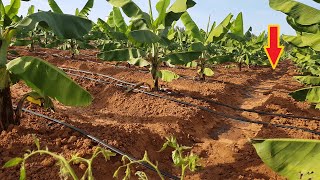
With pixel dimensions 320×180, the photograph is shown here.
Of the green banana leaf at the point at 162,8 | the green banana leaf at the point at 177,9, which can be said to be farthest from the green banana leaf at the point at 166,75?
the green banana leaf at the point at 162,8

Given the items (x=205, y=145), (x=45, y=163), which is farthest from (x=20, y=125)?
(x=205, y=145)

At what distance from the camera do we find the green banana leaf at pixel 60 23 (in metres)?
4.09

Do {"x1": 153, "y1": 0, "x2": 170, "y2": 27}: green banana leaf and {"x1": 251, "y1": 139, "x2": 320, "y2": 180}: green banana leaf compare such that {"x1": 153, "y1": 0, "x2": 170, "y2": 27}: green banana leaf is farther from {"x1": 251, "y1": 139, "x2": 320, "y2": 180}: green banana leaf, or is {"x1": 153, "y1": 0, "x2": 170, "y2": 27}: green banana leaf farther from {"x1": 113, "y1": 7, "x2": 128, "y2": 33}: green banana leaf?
{"x1": 251, "y1": 139, "x2": 320, "y2": 180}: green banana leaf

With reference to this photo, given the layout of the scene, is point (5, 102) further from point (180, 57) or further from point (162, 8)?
point (180, 57)

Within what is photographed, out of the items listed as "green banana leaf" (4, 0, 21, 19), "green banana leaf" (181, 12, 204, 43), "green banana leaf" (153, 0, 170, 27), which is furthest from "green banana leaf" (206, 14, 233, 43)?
"green banana leaf" (4, 0, 21, 19)

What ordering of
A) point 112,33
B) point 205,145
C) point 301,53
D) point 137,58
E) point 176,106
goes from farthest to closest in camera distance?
1. point 301,53
2. point 112,33
3. point 137,58
4. point 176,106
5. point 205,145

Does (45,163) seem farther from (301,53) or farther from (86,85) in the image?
(301,53)

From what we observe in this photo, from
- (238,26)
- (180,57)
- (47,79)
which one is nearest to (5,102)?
(47,79)

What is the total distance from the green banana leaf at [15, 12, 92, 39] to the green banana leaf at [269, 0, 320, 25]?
2655 mm

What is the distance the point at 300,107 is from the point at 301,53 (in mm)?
7437

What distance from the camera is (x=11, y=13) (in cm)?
530

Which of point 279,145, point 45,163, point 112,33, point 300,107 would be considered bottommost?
point 300,107

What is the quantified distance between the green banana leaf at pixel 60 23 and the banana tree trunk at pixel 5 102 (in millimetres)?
808

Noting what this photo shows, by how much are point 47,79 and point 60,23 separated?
2.60 feet
